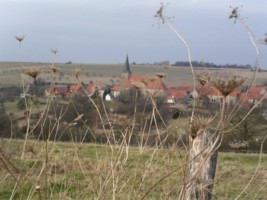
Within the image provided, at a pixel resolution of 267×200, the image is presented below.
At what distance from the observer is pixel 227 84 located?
188cm

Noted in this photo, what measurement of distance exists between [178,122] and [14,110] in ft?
4.73

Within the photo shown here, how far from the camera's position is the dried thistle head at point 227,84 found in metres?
1.83

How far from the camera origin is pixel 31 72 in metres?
2.54

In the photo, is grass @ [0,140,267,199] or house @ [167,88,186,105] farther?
house @ [167,88,186,105]

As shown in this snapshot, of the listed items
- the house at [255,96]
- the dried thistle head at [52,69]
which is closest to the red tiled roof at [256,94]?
the house at [255,96]

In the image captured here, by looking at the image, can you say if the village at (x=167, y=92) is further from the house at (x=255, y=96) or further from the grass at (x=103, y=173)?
the grass at (x=103, y=173)

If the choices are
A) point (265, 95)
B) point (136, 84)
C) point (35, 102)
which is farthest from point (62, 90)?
point (265, 95)

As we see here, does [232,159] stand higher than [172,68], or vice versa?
[172,68]

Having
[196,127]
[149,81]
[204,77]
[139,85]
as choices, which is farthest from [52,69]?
[196,127]

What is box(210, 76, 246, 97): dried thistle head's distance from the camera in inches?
72.2

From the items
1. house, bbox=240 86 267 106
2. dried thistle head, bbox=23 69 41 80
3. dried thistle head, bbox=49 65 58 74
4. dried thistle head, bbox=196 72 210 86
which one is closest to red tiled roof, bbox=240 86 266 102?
house, bbox=240 86 267 106

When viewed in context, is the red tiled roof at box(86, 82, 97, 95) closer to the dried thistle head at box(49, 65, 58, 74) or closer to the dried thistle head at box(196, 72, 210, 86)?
the dried thistle head at box(49, 65, 58, 74)

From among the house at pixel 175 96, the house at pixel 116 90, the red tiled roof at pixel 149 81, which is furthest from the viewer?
the house at pixel 116 90

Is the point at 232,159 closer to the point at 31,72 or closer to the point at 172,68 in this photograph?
the point at 172,68
